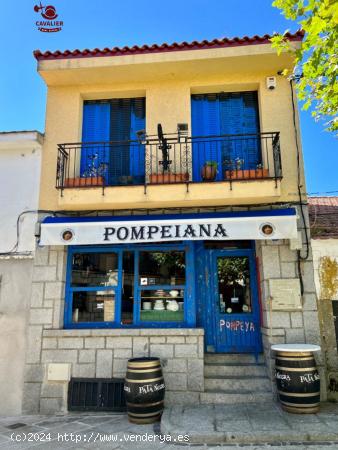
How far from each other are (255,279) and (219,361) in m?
1.94

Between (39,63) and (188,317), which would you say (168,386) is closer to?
(188,317)

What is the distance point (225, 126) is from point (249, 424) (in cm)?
614

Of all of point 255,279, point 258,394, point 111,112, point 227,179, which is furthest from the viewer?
point 111,112

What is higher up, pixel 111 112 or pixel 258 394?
pixel 111 112

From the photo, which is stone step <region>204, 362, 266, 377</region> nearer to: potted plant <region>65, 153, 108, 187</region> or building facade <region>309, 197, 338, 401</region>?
building facade <region>309, 197, 338, 401</region>

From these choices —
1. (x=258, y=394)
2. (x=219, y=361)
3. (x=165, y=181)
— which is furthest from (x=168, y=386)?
(x=165, y=181)

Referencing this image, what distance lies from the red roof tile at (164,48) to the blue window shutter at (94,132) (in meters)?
1.17

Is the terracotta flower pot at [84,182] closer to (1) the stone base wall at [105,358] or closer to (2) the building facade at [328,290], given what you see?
(1) the stone base wall at [105,358]

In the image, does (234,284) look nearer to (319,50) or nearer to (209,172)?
(209,172)

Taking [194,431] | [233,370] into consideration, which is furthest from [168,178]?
[194,431]

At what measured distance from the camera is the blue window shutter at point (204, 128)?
7.96 metres

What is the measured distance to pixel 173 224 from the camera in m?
7.09

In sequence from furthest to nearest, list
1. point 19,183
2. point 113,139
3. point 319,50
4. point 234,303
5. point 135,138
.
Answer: point 113,139 → point 135,138 → point 19,183 → point 234,303 → point 319,50

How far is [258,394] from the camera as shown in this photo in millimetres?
6660
